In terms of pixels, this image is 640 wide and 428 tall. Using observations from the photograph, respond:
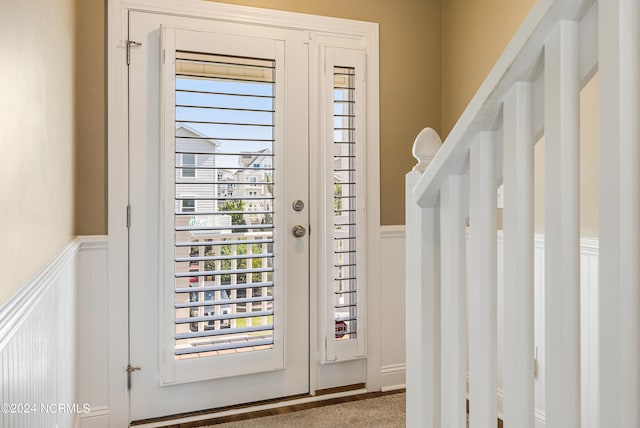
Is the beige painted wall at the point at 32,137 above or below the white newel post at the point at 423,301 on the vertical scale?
above

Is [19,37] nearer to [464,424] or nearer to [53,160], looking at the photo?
[53,160]

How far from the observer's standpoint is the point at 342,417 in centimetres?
252

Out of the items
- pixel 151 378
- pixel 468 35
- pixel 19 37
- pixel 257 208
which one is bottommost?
pixel 151 378

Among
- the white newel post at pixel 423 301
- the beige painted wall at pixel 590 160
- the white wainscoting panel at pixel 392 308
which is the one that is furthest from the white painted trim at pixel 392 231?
the white newel post at pixel 423 301

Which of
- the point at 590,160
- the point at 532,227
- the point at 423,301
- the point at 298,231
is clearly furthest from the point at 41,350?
the point at 590,160

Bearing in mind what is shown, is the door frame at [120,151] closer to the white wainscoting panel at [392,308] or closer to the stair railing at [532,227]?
the white wainscoting panel at [392,308]

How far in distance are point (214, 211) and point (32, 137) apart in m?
1.33

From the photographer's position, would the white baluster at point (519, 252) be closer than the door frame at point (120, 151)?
Yes

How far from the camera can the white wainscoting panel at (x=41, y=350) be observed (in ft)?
2.94

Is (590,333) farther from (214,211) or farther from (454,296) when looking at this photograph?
(214,211)

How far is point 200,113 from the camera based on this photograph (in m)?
2.48

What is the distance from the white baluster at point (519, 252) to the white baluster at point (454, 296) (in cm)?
19

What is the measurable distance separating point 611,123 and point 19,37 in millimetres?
1107

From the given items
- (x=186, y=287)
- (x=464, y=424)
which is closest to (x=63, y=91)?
(x=186, y=287)
